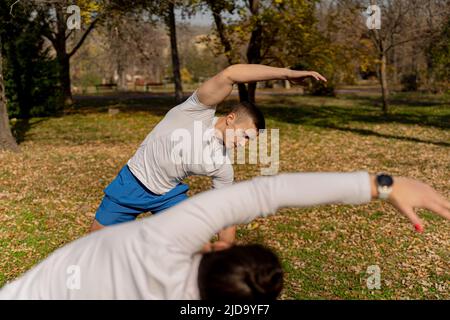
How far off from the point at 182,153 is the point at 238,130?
0.50m

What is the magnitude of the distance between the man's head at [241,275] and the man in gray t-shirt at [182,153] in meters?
1.69

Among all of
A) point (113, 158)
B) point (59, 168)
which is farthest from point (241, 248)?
point (113, 158)

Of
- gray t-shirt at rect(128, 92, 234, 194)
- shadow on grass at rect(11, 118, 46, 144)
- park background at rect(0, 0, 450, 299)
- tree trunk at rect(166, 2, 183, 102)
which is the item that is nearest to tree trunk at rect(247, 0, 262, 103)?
park background at rect(0, 0, 450, 299)

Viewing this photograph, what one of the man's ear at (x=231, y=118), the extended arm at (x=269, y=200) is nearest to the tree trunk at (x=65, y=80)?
the man's ear at (x=231, y=118)

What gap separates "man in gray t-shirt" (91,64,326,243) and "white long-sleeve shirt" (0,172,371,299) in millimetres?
1497

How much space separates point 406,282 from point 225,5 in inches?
790

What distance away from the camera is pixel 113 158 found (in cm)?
1448

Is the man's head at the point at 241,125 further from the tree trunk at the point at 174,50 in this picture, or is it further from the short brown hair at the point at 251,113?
the tree trunk at the point at 174,50

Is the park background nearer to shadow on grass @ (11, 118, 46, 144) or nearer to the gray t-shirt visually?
shadow on grass @ (11, 118, 46, 144)

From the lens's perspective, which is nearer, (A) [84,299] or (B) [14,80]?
(A) [84,299]

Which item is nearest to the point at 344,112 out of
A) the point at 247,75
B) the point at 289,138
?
the point at 289,138

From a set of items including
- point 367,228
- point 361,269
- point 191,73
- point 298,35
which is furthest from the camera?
point 191,73

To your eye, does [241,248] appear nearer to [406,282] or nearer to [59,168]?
[406,282]

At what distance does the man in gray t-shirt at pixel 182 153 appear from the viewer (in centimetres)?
393
